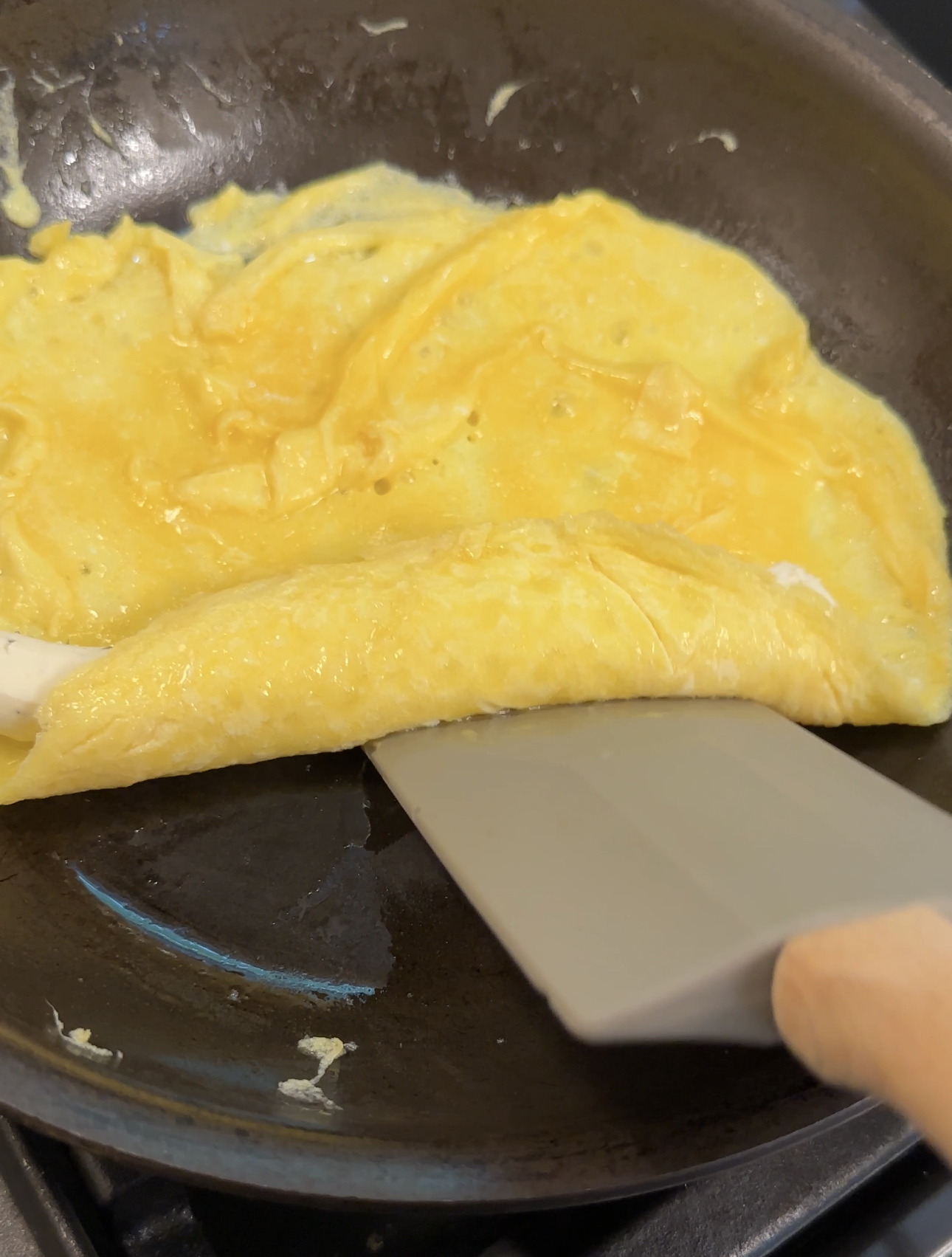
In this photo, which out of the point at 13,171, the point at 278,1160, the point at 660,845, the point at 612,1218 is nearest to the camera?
the point at 278,1160

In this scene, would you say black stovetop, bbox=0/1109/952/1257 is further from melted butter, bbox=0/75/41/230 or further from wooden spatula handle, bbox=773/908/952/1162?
melted butter, bbox=0/75/41/230

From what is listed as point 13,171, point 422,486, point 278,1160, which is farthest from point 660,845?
point 13,171

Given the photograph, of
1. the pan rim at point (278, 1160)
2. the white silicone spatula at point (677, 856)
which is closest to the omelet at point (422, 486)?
the white silicone spatula at point (677, 856)

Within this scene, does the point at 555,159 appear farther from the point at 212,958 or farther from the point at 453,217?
the point at 212,958

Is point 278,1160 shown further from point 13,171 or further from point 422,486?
point 13,171

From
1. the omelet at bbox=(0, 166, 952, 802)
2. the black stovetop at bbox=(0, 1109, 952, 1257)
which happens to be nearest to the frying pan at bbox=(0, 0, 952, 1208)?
the omelet at bbox=(0, 166, 952, 802)

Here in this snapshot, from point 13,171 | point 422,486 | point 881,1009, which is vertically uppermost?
point 881,1009

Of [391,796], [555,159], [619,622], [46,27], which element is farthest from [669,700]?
[46,27]
